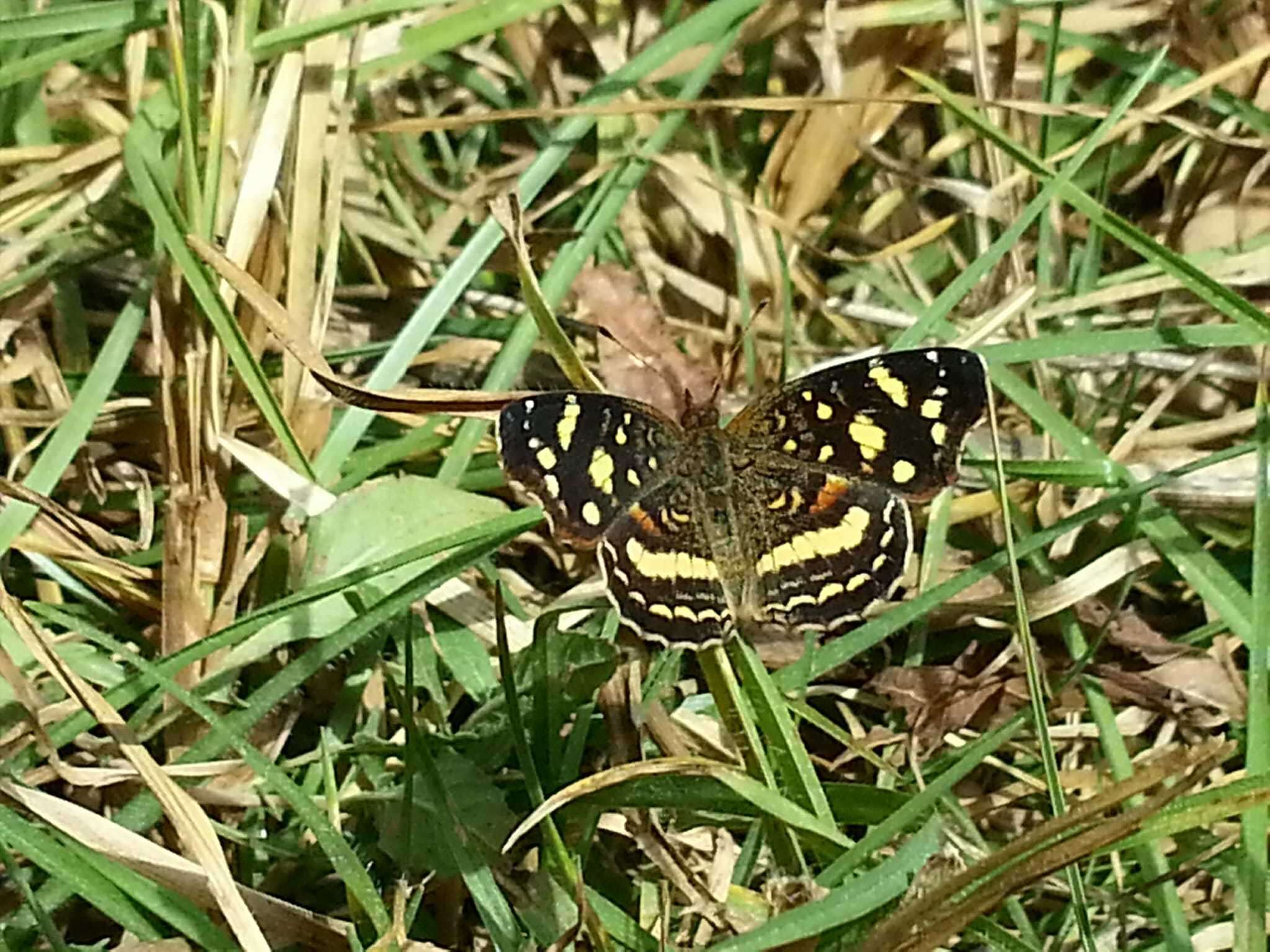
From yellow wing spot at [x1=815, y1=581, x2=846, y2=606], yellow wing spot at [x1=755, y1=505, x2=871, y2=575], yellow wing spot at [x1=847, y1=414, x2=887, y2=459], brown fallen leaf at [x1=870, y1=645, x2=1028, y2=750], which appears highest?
yellow wing spot at [x1=847, y1=414, x2=887, y2=459]

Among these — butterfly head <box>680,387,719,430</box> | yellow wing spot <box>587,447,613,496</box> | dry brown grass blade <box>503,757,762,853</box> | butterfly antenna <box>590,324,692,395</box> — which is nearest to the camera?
dry brown grass blade <box>503,757,762,853</box>

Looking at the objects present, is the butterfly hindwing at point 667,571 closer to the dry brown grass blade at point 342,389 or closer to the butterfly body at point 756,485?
the butterfly body at point 756,485

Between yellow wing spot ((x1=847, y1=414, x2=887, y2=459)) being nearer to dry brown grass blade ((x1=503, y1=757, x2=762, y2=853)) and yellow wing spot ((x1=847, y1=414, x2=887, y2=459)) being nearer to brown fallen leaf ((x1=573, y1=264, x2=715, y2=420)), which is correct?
brown fallen leaf ((x1=573, y1=264, x2=715, y2=420))

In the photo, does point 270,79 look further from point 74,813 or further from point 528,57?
point 74,813

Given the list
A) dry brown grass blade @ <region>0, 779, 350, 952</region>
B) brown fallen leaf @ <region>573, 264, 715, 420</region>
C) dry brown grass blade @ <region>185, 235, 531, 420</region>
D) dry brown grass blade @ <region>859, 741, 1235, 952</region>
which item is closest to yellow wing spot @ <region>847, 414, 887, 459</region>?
brown fallen leaf @ <region>573, 264, 715, 420</region>

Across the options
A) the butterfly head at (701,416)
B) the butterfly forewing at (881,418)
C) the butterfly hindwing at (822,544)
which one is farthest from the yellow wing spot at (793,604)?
the butterfly head at (701,416)

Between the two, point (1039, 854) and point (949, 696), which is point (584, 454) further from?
point (1039, 854)
